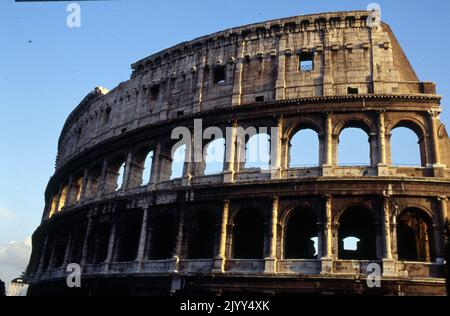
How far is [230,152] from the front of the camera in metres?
18.8

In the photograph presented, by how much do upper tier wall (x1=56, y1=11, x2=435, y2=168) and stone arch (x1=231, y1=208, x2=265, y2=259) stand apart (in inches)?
205

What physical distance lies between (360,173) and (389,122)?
2.59 metres

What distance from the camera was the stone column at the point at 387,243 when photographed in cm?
1488

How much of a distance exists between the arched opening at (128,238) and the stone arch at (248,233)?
5285 millimetres

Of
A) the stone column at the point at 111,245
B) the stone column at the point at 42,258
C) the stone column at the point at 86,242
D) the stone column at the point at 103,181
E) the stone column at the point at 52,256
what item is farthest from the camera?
the stone column at the point at 42,258

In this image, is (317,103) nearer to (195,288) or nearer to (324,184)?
(324,184)

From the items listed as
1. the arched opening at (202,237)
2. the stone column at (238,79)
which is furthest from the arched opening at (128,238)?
the stone column at (238,79)

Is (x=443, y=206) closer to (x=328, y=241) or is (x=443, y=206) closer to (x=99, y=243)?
(x=328, y=241)

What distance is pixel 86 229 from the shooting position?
885 inches

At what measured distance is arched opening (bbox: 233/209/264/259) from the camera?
57.8 ft

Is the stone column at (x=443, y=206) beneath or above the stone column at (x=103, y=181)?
beneath

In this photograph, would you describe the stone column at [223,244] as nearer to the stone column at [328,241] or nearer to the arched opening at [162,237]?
the arched opening at [162,237]

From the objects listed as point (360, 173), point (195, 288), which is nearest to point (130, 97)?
point (195, 288)

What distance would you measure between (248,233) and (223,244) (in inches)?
56.0
